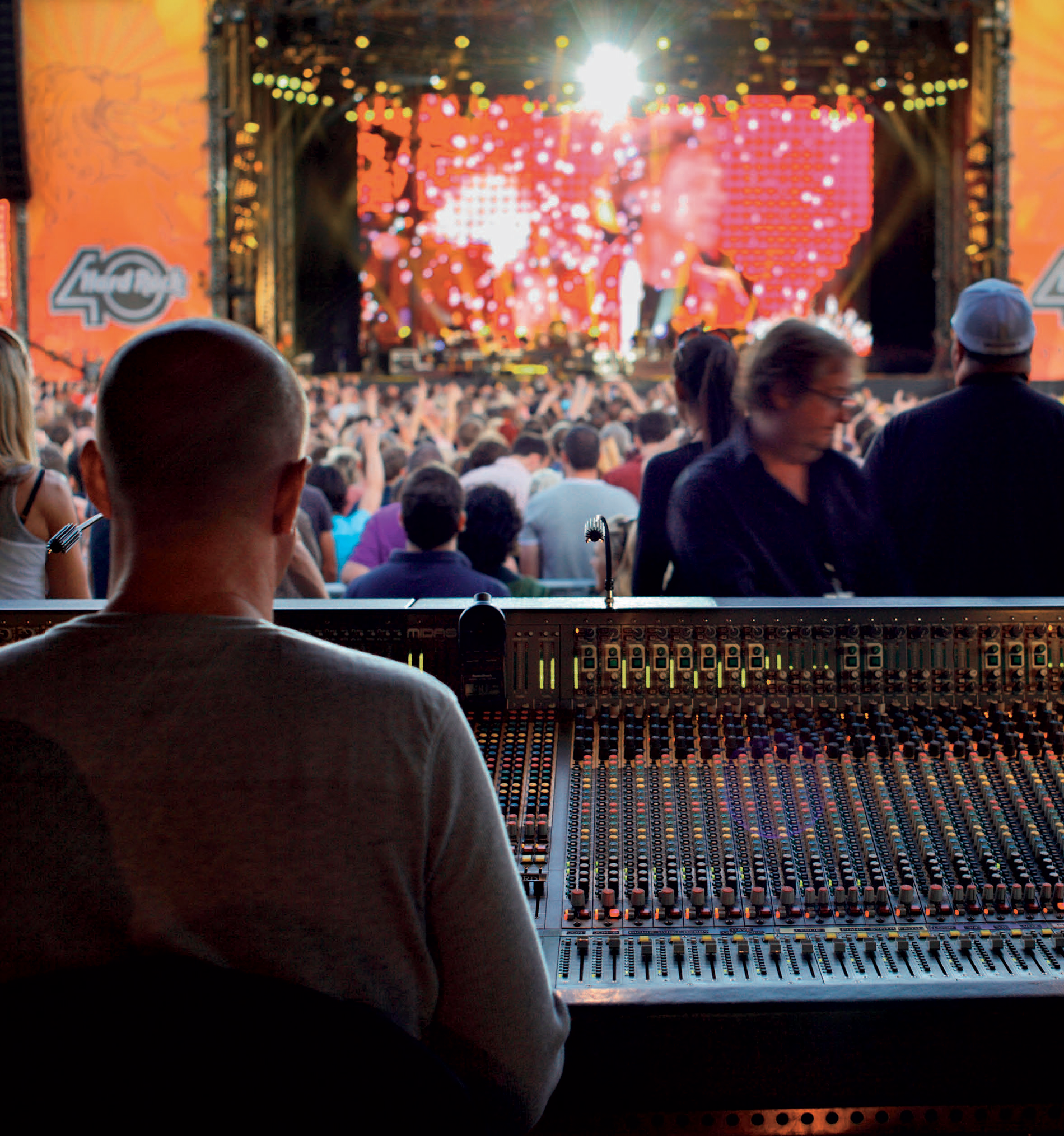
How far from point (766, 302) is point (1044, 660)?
1293 cm

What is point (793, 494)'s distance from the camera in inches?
99.8

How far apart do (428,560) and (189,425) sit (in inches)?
82.4

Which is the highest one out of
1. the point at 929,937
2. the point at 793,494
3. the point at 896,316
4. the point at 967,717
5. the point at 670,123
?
the point at 670,123

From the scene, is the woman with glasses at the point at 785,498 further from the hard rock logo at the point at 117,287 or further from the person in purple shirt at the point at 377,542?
the hard rock logo at the point at 117,287

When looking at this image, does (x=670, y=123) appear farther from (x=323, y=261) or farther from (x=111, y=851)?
(x=111, y=851)

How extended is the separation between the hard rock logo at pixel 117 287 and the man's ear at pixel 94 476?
38.2 ft

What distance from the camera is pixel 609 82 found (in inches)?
502

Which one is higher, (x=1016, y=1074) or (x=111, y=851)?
(x=111, y=851)

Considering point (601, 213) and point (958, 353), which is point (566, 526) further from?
point (601, 213)

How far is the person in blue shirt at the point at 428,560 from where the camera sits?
3.06 meters

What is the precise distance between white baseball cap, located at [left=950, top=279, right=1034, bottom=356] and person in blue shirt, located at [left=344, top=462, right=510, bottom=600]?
1.30 meters

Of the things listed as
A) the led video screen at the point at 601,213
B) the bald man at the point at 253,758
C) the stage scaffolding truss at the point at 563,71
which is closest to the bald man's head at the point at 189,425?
the bald man at the point at 253,758

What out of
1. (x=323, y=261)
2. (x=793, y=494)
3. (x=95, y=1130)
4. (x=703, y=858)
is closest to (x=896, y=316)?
(x=323, y=261)

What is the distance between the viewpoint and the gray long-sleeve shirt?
3.08 ft
